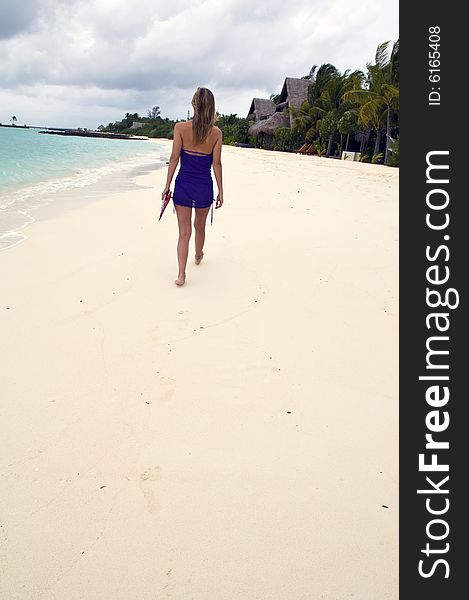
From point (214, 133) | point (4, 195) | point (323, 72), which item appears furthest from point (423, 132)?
point (323, 72)

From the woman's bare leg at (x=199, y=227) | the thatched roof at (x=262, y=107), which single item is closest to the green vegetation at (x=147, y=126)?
the thatched roof at (x=262, y=107)

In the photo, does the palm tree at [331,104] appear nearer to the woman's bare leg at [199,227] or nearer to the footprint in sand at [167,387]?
the woman's bare leg at [199,227]

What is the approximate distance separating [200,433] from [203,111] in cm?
230

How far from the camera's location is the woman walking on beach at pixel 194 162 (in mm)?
2854

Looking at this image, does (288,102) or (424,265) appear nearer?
(424,265)

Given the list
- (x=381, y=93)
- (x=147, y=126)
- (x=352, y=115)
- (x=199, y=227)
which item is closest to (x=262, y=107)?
(x=352, y=115)

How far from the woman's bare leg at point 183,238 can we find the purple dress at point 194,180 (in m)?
0.06

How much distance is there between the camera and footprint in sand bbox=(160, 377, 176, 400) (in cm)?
178

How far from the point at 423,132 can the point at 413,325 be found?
1.01 m

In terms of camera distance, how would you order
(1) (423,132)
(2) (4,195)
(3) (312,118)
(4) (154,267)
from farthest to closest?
(3) (312,118)
(2) (4,195)
(4) (154,267)
(1) (423,132)

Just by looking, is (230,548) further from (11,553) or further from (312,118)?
(312,118)

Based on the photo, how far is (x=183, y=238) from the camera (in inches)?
124

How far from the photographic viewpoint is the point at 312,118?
25.8 metres

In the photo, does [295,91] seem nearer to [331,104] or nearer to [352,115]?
[331,104]
